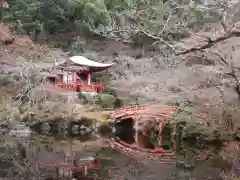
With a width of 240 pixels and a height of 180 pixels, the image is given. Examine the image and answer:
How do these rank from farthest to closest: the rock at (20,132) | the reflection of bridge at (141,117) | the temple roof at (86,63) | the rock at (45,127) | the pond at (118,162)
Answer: the temple roof at (86,63) → the rock at (45,127) → the rock at (20,132) → the reflection of bridge at (141,117) → the pond at (118,162)

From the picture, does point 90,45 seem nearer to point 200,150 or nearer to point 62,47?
point 62,47

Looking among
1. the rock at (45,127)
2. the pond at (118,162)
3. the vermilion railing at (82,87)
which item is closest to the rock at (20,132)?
the rock at (45,127)

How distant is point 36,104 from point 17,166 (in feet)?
33.9

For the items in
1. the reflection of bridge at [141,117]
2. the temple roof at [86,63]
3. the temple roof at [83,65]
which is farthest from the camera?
the temple roof at [86,63]

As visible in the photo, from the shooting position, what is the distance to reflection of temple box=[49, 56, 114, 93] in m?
24.5

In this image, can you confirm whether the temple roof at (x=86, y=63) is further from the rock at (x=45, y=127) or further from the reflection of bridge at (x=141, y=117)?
the rock at (x=45, y=127)

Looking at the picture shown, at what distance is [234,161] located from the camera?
10.3 meters

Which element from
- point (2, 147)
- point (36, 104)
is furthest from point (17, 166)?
point (36, 104)

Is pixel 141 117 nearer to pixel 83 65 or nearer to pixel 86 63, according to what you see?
pixel 83 65

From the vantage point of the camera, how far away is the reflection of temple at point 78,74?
24.5 meters

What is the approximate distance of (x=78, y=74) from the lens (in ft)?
86.1

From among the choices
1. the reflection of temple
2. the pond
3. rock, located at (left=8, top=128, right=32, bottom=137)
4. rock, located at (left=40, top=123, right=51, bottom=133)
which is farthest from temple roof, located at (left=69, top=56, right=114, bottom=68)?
the pond

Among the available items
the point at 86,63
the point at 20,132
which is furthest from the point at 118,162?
the point at 86,63

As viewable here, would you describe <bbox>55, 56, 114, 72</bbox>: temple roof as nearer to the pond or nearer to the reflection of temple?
the reflection of temple
